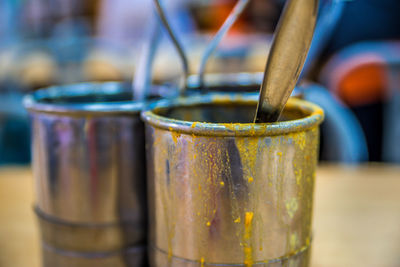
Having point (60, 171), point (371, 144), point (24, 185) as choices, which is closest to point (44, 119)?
point (60, 171)

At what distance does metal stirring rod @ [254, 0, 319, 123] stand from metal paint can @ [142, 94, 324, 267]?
1cm

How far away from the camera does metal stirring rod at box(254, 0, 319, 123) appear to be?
0.20 meters

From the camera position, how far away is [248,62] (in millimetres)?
1459

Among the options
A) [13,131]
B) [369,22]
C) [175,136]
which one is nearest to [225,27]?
[175,136]

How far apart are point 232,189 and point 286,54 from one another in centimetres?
8

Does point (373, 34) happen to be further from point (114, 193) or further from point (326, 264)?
point (114, 193)

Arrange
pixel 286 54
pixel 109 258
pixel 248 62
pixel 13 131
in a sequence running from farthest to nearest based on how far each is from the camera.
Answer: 1. pixel 13 131
2. pixel 248 62
3. pixel 109 258
4. pixel 286 54

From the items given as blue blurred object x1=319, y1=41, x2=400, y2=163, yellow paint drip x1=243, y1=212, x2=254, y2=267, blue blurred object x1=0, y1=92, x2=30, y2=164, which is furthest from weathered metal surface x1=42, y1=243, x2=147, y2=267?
blue blurred object x1=0, y1=92, x2=30, y2=164

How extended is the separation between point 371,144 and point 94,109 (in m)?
1.30

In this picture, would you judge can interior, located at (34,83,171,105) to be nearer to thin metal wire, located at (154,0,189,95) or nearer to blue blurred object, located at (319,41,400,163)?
thin metal wire, located at (154,0,189,95)

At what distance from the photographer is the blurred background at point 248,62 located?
129 centimetres

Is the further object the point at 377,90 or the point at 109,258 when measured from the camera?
the point at 377,90

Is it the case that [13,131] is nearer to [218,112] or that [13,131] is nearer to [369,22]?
[369,22]

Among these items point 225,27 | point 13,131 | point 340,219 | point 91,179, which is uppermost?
point 225,27
